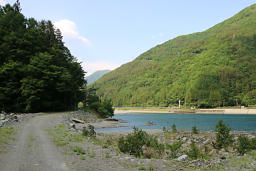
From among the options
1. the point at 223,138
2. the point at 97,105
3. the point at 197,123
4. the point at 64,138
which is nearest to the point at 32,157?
the point at 64,138

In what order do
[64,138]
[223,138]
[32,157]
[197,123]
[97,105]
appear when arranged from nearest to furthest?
[32,157] < [64,138] < [223,138] < [197,123] < [97,105]

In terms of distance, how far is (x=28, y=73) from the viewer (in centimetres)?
4228

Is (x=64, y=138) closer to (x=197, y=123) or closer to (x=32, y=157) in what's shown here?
(x=32, y=157)

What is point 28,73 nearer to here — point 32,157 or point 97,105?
point 97,105

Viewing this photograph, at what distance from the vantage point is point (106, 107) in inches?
2547

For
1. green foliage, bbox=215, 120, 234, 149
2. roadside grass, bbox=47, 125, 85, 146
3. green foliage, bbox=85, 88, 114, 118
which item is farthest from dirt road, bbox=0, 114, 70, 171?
green foliage, bbox=85, 88, 114, 118

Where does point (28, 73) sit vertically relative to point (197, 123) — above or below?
A: above

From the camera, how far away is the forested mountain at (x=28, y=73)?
40.9m

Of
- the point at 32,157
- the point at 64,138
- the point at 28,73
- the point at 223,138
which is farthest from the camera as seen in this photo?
the point at 28,73

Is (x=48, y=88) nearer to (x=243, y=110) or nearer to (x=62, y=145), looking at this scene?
(x=62, y=145)

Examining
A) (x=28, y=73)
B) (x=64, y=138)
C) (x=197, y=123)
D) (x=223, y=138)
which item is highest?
(x=28, y=73)

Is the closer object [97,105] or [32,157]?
[32,157]

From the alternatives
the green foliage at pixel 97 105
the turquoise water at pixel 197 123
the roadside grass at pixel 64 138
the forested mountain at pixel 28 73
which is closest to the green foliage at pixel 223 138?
the roadside grass at pixel 64 138

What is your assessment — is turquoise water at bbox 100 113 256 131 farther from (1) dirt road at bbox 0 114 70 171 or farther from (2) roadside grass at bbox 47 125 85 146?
(1) dirt road at bbox 0 114 70 171
